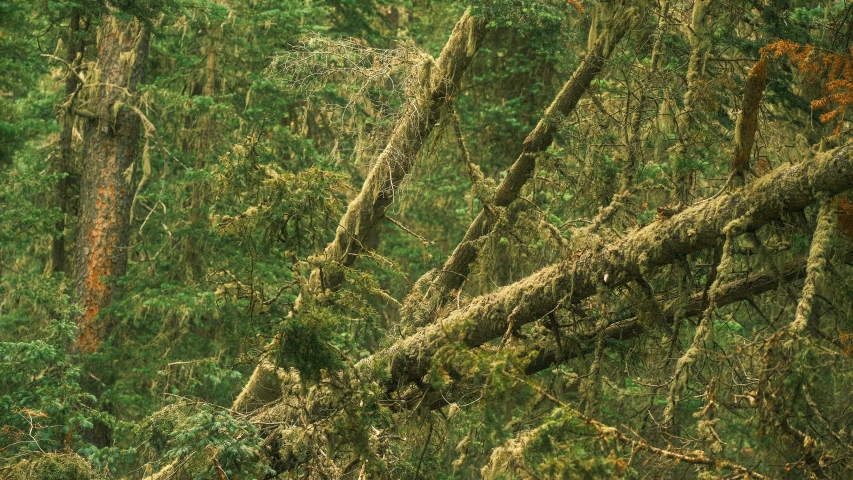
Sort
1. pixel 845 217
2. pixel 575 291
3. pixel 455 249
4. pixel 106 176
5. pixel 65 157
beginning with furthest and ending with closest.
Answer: pixel 65 157 < pixel 106 176 < pixel 455 249 < pixel 575 291 < pixel 845 217

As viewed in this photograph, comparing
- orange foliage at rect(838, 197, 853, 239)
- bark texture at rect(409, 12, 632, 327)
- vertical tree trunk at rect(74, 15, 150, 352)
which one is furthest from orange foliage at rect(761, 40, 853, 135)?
vertical tree trunk at rect(74, 15, 150, 352)

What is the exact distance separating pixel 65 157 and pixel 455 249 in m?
7.20

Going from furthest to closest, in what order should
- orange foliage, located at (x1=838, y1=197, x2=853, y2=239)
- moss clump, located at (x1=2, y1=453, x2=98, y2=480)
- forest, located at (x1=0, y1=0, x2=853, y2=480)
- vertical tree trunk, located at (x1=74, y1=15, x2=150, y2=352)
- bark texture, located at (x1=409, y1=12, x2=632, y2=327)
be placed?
1. vertical tree trunk, located at (x1=74, y1=15, x2=150, y2=352)
2. bark texture, located at (x1=409, y1=12, x2=632, y2=327)
3. moss clump, located at (x1=2, y1=453, x2=98, y2=480)
4. forest, located at (x1=0, y1=0, x2=853, y2=480)
5. orange foliage, located at (x1=838, y1=197, x2=853, y2=239)

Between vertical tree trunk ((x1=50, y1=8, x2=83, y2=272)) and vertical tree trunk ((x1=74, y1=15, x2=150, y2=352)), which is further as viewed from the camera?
vertical tree trunk ((x1=50, y1=8, x2=83, y2=272))

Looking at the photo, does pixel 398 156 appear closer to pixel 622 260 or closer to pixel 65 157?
pixel 622 260

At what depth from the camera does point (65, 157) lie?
46.9 ft

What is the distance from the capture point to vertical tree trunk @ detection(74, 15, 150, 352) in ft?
43.7

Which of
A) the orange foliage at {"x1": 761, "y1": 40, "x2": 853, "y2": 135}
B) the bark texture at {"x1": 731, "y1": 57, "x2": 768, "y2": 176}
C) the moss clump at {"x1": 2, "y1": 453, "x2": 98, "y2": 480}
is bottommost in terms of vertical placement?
the moss clump at {"x1": 2, "y1": 453, "x2": 98, "y2": 480}

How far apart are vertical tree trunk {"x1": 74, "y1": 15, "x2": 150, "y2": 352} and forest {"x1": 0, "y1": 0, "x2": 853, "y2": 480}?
0.11ft

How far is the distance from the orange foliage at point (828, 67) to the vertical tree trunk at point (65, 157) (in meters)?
9.48

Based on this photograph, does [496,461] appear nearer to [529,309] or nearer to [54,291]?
[529,309]

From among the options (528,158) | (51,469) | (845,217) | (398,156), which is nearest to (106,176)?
(398,156)

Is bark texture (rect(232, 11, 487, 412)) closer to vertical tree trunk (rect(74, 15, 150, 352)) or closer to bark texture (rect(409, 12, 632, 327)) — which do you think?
bark texture (rect(409, 12, 632, 327))

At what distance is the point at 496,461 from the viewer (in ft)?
20.8
